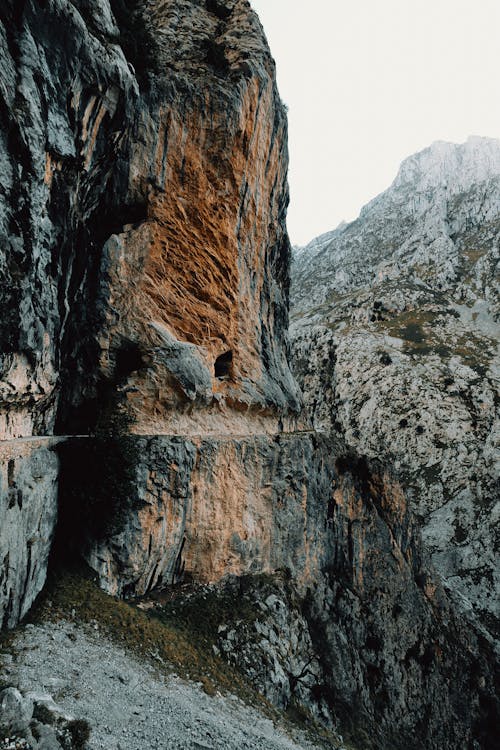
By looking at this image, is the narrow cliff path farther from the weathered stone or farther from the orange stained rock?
the orange stained rock

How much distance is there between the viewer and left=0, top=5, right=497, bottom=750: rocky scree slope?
46.0 feet

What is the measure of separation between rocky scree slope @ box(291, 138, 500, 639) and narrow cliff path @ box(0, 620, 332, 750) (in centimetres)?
2144

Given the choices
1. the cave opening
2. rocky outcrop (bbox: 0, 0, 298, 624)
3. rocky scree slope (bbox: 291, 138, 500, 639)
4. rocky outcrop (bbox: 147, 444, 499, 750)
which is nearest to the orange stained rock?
rocky outcrop (bbox: 0, 0, 298, 624)

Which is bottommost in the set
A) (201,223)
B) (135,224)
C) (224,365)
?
(224,365)

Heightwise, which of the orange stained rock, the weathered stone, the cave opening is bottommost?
the weathered stone

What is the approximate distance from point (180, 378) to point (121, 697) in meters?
12.4

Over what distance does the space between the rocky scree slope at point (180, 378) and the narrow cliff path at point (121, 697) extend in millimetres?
1678

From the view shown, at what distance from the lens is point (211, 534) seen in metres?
20.6

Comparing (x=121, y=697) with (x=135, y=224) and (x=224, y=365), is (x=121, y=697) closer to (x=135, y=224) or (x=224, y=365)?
(x=224, y=365)

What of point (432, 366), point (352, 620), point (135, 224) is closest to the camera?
point (135, 224)

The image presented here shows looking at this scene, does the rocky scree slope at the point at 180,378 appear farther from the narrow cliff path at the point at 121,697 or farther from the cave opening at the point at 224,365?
the narrow cliff path at the point at 121,697

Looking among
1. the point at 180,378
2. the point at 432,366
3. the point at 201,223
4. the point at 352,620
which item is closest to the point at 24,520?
the point at 180,378

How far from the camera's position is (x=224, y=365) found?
25047 millimetres

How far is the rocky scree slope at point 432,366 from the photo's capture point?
5303 centimetres
